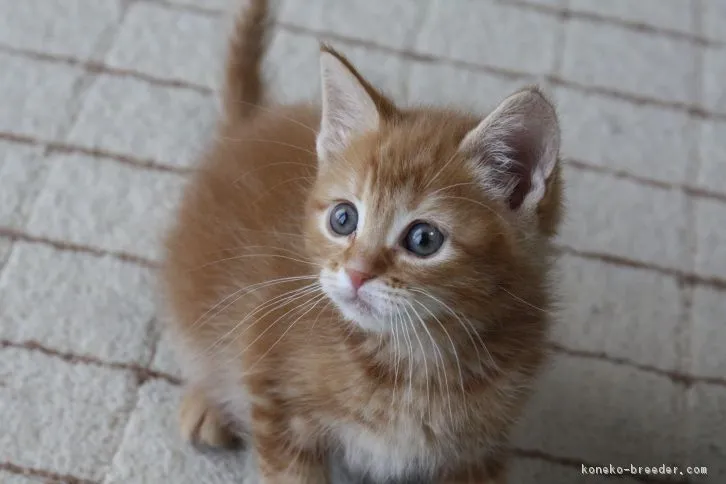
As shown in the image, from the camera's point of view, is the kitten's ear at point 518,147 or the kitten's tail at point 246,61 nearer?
the kitten's ear at point 518,147

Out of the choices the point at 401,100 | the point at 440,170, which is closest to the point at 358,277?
the point at 440,170

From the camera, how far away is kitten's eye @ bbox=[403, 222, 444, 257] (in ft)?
2.77

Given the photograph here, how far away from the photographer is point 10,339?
1256mm

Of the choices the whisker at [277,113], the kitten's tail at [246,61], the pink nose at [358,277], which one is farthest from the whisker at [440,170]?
the kitten's tail at [246,61]

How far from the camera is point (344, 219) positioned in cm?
90

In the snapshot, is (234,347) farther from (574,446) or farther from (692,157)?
(692,157)

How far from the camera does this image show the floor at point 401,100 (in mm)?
1212

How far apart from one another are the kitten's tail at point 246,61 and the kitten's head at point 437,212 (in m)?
0.39

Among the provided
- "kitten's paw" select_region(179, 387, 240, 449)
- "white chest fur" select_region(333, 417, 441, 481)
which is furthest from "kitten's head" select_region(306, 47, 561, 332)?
"kitten's paw" select_region(179, 387, 240, 449)

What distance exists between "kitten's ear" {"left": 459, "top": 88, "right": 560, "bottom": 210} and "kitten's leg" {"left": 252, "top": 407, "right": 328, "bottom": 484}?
0.39 metres

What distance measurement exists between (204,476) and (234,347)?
195mm

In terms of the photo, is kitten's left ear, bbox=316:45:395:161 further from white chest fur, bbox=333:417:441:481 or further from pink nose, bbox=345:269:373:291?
white chest fur, bbox=333:417:441:481

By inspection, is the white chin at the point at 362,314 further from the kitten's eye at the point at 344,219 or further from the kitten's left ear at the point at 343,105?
the kitten's left ear at the point at 343,105

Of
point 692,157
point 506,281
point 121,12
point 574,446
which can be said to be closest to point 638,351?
point 574,446
